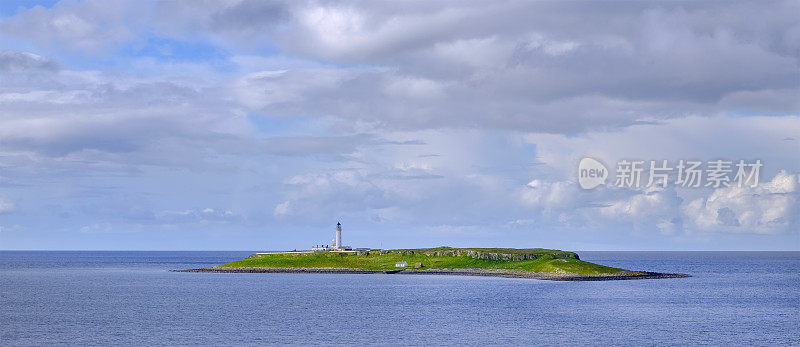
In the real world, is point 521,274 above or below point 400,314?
above

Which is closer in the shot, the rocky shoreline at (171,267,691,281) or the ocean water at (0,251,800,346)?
the ocean water at (0,251,800,346)

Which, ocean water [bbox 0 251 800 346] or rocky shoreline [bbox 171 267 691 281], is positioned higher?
rocky shoreline [bbox 171 267 691 281]

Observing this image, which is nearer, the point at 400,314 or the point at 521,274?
the point at 400,314

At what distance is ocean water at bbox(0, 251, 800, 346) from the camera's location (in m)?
77.3

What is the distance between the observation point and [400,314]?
9831cm

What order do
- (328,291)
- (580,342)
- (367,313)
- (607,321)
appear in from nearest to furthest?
(580,342) → (607,321) → (367,313) → (328,291)

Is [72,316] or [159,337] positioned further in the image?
[72,316]

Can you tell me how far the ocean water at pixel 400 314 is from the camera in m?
77.3

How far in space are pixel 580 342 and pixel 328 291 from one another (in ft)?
227

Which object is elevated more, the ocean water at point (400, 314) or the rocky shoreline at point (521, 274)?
the rocky shoreline at point (521, 274)

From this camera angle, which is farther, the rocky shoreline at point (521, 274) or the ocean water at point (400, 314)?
the rocky shoreline at point (521, 274)

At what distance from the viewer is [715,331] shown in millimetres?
83125

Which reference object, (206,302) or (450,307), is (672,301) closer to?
(450,307)

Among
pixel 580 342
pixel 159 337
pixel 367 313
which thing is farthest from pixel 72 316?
pixel 580 342
